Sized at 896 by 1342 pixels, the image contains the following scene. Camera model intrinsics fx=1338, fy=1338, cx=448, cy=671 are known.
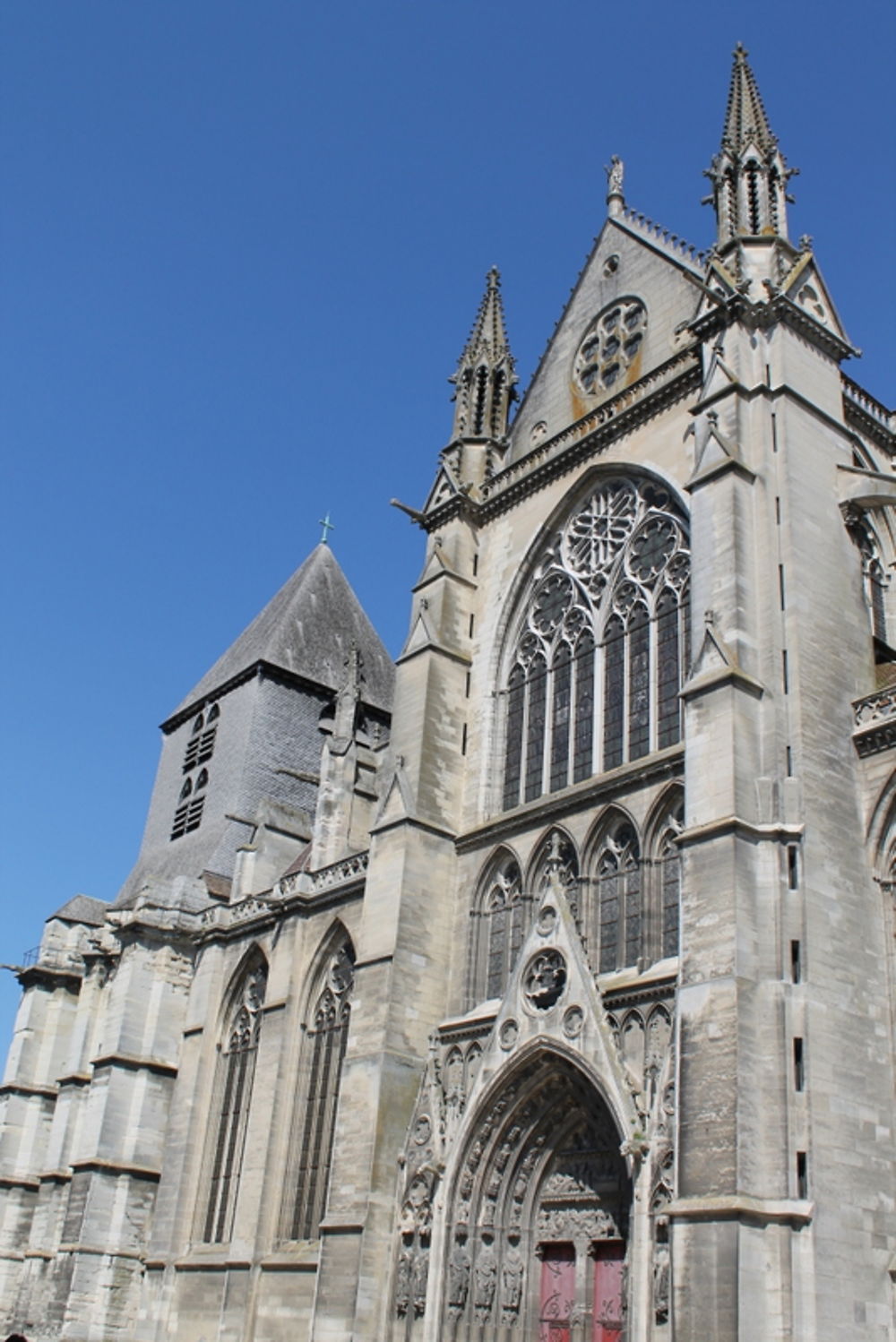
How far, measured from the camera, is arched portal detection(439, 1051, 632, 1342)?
1606 cm

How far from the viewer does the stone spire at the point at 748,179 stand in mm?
19703

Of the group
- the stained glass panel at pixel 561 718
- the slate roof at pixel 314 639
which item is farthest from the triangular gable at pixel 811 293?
the slate roof at pixel 314 639

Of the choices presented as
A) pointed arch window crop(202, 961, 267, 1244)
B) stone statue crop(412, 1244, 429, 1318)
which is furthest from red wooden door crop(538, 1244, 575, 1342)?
pointed arch window crop(202, 961, 267, 1244)

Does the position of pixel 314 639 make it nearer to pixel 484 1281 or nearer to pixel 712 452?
pixel 712 452

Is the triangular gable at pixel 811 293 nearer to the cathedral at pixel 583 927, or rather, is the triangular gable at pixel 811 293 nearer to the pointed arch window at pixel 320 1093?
the cathedral at pixel 583 927

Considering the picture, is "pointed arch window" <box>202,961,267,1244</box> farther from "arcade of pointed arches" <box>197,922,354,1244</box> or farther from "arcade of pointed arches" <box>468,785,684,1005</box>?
"arcade of pointed arches" <box>468,785,684,1005</box>

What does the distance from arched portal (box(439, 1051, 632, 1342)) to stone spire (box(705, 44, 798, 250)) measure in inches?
478

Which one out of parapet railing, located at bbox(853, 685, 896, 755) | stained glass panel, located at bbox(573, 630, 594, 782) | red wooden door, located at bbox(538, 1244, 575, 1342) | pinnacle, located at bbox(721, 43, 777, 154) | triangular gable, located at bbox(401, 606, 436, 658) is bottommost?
red wooden door, located at bbox(538, 1244, 575, 1342)

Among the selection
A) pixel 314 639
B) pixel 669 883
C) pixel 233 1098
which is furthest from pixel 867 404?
pixel 314 639

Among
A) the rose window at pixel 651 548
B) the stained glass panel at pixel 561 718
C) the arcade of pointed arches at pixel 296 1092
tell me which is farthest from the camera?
the arcade of pointed arches at pixel 296 1092

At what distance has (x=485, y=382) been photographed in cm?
2559

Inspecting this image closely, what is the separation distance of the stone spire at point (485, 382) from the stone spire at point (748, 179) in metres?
6.22

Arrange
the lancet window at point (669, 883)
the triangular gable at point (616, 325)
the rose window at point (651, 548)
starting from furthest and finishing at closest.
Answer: the triangular gable at point (616, 325) < the rose window at point (651, 548) < the lancet window at point (669, 883)

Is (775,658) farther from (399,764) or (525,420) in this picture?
(525,420)
